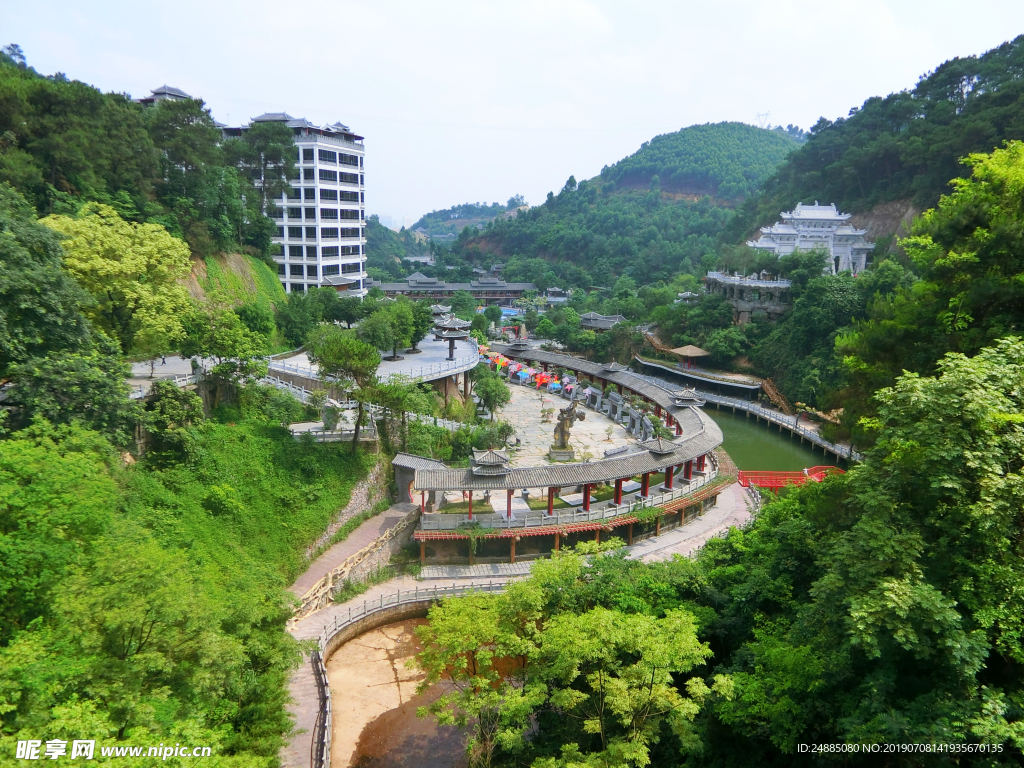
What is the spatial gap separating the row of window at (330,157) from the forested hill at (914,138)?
154 feet

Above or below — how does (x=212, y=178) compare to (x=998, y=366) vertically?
above

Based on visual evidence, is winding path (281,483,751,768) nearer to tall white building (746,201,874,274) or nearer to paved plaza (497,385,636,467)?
paved plaza (497,385,636,467)

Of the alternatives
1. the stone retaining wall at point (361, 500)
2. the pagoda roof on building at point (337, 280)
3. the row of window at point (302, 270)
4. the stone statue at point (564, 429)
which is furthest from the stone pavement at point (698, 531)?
the row of window at point (302, 270)

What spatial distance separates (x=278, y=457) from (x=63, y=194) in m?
14.5

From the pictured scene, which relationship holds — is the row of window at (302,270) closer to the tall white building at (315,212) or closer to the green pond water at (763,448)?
the tall white building at (315,212)

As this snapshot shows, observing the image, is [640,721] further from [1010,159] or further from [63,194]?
[63,194]

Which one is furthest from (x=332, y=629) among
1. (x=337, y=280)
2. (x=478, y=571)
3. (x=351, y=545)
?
(x=337, y=280)

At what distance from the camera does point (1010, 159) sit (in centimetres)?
1466

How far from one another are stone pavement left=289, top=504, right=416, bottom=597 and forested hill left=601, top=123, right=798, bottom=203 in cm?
11156

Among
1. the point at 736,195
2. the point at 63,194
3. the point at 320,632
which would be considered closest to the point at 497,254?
the point at 736,195

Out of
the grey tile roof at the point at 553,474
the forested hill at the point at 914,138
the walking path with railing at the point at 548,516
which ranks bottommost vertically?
the walking path with railing at the point at 548,516

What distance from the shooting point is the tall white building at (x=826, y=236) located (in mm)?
58281

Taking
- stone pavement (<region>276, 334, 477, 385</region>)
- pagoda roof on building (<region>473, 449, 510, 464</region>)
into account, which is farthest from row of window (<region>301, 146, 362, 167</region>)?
pagoda roof on building (<region>473, 449, 510, 464</region>)

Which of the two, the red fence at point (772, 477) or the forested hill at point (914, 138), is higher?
the forested hill at point (914, 138)
